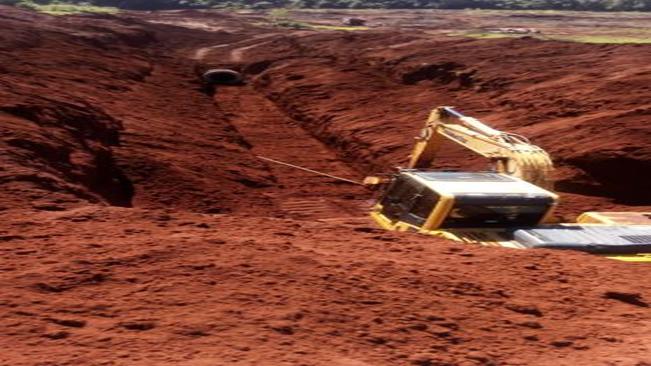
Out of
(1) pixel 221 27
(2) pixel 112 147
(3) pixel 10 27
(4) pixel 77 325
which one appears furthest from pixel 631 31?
(4) pixel 77 325

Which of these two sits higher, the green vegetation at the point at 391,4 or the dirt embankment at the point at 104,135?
the green vegetation at the point at 391,4

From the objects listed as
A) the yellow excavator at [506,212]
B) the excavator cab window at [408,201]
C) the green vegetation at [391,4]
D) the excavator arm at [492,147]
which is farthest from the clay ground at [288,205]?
the green vegetation at [391,4]

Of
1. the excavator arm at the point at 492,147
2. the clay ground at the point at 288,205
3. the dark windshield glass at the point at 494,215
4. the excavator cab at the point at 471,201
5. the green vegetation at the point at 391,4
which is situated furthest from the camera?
the green vegetation at the point at 391,4

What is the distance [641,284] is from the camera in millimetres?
9148

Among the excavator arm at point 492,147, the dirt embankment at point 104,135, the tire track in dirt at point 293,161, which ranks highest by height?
the excavator arm at point 492,147

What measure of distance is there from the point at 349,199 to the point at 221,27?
4271 centimetres

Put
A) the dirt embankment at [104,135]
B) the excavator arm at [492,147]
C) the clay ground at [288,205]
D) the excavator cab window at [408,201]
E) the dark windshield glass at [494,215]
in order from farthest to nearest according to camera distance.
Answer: the dirt embankment at [104,135]
the excavator arm at [492,147]
the excavator cab window at [408,201]
the dark windshield glass at [494,215]
the clay ground at [288,205]

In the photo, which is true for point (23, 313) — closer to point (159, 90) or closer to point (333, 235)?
point (333, 235)

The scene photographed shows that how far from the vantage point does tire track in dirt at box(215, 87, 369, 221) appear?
18.4 meters

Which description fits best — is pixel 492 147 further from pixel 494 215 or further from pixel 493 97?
pixel 493 97

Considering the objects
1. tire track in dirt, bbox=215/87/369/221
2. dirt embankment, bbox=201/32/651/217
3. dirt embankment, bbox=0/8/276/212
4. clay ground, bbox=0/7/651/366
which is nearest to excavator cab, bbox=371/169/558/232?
clay ground, bbox=0/7/651/366

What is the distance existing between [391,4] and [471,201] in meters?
86.5

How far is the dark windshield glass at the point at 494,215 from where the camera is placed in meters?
11.5

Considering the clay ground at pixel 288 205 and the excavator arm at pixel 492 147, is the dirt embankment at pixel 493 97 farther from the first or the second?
the excavator arm at pixel 492 147
